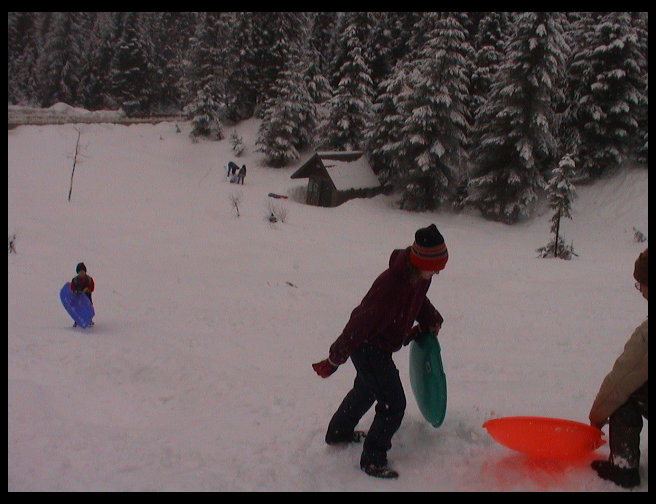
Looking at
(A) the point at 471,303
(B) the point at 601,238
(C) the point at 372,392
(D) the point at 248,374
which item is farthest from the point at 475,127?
(C) the point at 372,392

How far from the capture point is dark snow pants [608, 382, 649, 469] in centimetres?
328

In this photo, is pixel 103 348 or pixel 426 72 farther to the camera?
pixel 426 72

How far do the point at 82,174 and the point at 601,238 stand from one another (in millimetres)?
28457

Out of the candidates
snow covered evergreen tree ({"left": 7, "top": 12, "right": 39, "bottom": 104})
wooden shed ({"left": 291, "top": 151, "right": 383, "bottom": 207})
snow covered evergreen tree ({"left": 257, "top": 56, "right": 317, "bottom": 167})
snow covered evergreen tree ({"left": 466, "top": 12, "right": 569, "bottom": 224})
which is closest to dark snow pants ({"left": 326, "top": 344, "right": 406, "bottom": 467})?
snow covered evergreen tree ({"left": 466, "top": 12, "right": 569, "bottom": 224})

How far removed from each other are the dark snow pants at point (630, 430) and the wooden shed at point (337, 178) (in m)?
26.0

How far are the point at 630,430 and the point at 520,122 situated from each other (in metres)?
25.5

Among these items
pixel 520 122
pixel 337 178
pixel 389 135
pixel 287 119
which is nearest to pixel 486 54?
pixel 520 122

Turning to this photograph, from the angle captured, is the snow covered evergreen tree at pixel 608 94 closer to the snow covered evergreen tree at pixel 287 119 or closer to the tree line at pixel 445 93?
the tree line at pixel 445 93

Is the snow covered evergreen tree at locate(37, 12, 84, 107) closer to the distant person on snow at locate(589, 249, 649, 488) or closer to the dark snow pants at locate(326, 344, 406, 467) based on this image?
the dark snow pants at locate(326, 344, 406, 467)

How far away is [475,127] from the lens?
1139 inches

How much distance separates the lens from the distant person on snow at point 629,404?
10.5ft

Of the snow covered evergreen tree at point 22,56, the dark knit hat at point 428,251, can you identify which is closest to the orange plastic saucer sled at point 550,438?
the dark knit hat at point 428,251

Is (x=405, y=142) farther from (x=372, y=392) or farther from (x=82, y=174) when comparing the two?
(x=372, y=392)

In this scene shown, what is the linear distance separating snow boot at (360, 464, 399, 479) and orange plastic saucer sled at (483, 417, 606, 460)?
781 mm
